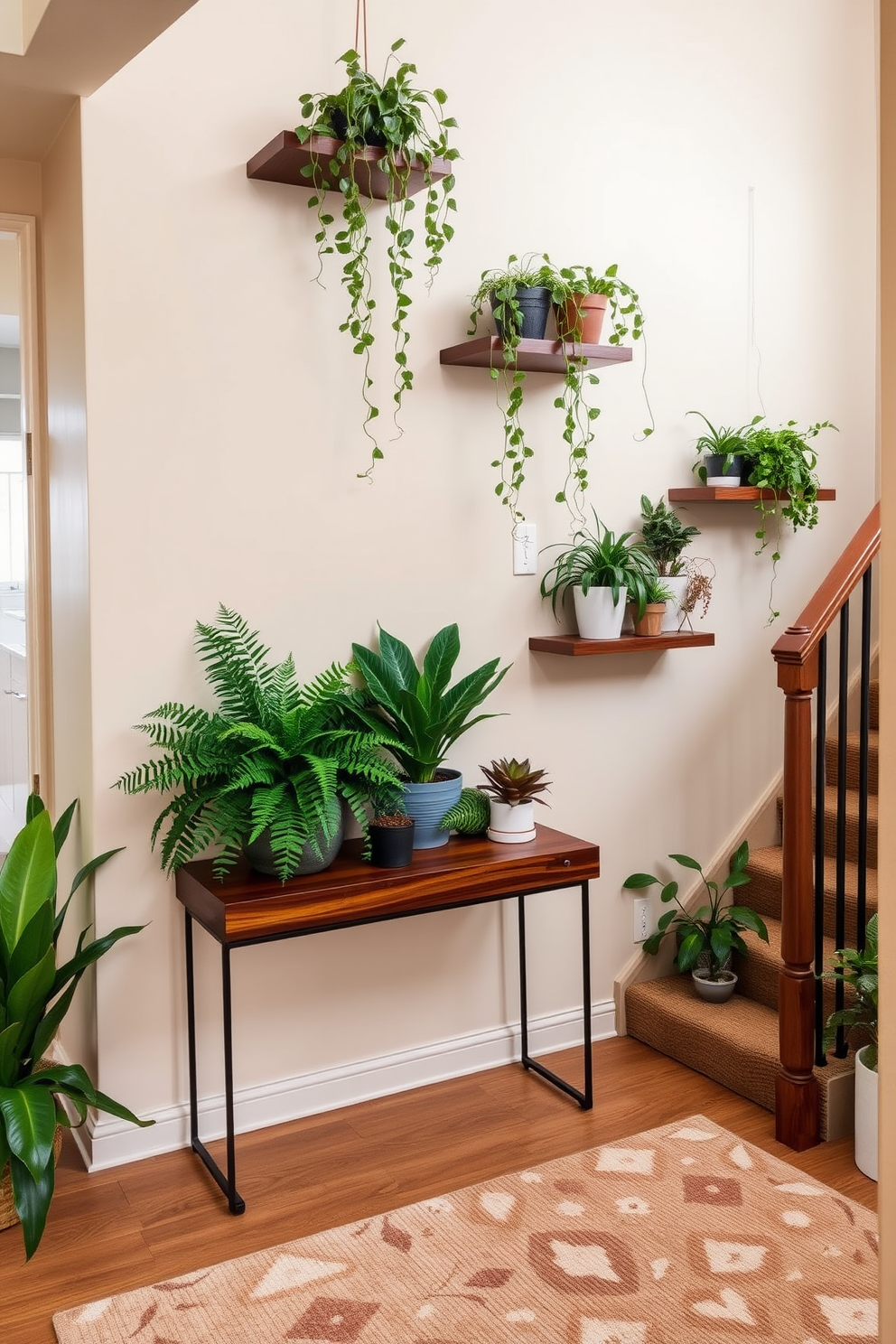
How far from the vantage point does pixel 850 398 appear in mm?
3576

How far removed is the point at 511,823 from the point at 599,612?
2.00ft

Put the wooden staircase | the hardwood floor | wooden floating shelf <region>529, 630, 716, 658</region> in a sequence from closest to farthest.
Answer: the hardwood floor
the wooden staircase
wooden floating shelf <region>529, 630, 716, 658</region>

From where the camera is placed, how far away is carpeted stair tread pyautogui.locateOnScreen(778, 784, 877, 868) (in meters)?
3.19

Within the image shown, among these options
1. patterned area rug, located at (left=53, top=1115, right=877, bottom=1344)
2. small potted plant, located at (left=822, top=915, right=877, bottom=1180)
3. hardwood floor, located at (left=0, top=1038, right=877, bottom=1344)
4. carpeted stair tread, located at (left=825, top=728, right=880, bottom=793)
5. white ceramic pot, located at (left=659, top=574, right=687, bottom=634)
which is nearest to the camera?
patterned area rug, located at (left=53, top=1115, right=877, bottom=1344)

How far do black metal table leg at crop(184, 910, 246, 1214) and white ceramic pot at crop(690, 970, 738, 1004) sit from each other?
4.23 ft

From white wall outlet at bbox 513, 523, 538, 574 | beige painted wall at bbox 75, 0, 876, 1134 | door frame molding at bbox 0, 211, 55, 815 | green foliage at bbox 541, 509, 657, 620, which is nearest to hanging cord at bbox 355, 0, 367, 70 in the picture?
beige painted wall at bbox 75, 0, 876, 1134

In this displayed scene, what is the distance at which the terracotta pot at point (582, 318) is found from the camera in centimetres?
279

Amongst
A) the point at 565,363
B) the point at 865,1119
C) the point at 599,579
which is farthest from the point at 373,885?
the point at 565,363

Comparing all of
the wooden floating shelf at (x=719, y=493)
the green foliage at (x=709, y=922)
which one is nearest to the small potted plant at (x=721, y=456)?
the wooden floating shelf at (x=719, y=493)

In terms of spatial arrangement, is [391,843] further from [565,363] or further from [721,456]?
[721,456]

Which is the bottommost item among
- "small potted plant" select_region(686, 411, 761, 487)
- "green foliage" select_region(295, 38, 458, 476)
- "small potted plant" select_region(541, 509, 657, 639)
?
"small potted plant" select_region(541, 509, 657, 639)

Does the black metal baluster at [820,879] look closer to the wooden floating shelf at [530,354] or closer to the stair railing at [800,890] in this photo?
the stair railing at [800,890]

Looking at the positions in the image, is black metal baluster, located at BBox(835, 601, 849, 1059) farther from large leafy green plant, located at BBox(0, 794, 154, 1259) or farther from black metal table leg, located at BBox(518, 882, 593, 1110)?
large leafy green plant, located at BBox(0, 794, 154, 1259)

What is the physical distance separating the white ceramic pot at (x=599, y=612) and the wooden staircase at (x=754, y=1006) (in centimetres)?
84
